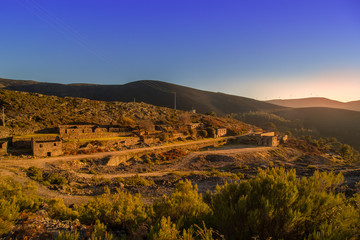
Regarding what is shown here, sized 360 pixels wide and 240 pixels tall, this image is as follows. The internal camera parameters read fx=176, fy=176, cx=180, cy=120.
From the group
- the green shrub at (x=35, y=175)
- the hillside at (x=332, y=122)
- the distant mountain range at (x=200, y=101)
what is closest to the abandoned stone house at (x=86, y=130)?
the green shrub at (x=35, y=175)

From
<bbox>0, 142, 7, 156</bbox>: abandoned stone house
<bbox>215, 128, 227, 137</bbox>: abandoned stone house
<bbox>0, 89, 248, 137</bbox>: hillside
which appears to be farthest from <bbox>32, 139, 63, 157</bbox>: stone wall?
<bbox>215, 128, 227, 137</bbox>: abandoned stone house

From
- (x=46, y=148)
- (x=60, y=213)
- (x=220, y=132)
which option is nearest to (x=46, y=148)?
(x=46, y=148)

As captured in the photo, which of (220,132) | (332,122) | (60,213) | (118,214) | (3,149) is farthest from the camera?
(332,122)

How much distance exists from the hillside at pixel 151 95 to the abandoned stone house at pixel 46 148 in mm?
76829

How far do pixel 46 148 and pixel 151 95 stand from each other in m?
92.8

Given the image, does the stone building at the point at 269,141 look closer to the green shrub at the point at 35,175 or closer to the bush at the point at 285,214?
the bush at the point at 285,214

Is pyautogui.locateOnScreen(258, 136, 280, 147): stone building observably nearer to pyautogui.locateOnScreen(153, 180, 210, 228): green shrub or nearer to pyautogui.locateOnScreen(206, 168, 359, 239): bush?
pyautogui.locateOnScreen(206, 168, 359, 239): bush

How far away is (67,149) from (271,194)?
23.3m

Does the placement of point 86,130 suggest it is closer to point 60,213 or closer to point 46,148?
point 46,148

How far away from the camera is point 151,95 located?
110m

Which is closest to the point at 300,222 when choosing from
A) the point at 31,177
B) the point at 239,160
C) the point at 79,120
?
the point at 31,177

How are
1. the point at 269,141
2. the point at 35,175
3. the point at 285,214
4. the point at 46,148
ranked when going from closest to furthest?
1. the point at 285,214
2. the point at 35,175
3. the point at 46,148
4. the point at 269,141

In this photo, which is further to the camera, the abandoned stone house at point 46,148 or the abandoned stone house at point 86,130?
the abandoned stone house at point 86,130

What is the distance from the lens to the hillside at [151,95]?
100750mm
